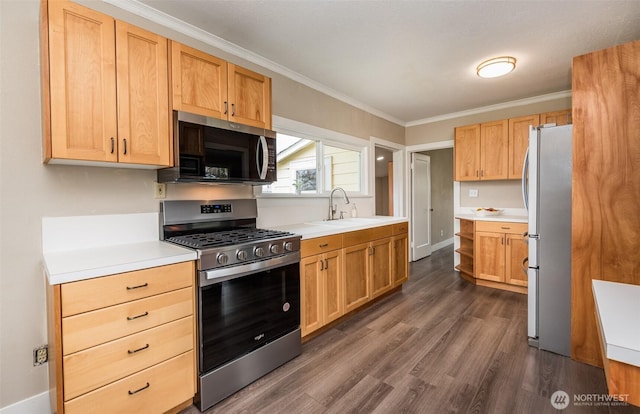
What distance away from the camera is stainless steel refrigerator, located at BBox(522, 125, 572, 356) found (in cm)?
218

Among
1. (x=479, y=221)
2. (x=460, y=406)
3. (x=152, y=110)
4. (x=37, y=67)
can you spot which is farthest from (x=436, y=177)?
(x=37, y=67)

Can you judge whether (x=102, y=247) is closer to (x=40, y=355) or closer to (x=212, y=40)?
(x=40, y=355)

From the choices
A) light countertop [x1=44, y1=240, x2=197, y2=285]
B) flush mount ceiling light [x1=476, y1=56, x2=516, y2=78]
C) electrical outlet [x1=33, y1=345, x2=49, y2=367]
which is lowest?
electrical outlet [x1=33, y1=345, x2=49, y2=367]

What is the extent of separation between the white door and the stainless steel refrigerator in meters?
2.81

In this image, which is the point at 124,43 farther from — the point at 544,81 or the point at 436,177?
the point at 436,177

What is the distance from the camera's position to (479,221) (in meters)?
3.80

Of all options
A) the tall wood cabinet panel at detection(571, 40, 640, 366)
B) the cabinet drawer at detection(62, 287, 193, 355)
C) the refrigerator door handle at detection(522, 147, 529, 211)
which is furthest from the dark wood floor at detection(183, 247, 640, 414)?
the refrigerator door handle at detection(522, 147, 529, 211)

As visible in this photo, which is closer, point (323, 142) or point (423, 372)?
point (423, 372)

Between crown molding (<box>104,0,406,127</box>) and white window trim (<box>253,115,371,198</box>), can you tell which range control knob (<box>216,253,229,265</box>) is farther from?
crown molding (<box>104,0,406,127</box>)

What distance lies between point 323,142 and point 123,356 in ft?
8.96

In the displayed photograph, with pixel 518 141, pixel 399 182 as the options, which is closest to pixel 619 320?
pixel 518 141

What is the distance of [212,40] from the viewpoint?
7.73ft

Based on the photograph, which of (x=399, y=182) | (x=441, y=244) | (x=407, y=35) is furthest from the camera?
(x=441, y=244)

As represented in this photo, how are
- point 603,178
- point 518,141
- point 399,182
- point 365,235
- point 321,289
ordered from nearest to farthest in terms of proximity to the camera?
point 603,178
point 321,289
point 365,235
point 518,141
point 399,182
